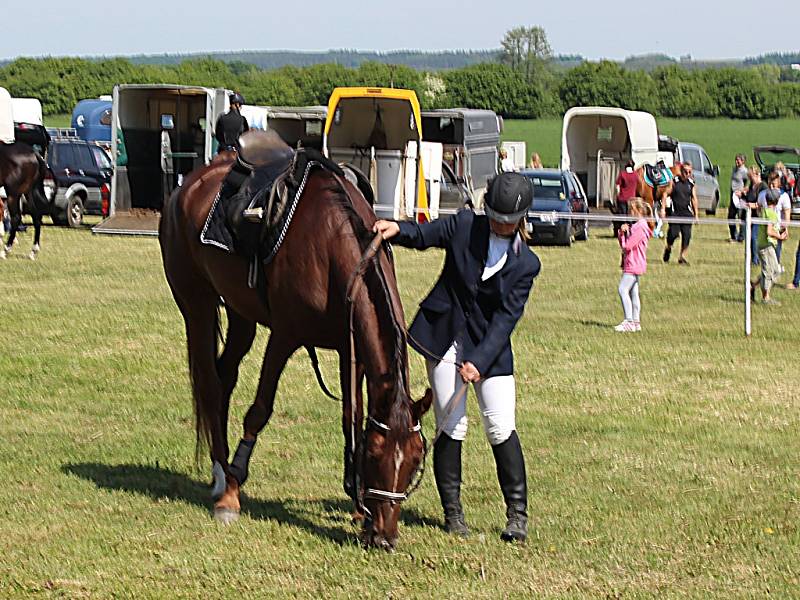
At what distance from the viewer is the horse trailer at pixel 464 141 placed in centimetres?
3133

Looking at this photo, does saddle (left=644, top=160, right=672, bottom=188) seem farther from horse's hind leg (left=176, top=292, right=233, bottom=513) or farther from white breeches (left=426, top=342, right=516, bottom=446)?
white breeches (left=426, top=342, right=516, bottom=446)

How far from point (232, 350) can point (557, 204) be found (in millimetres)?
21590

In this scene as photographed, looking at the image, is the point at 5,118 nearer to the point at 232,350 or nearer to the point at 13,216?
the point at 13,216

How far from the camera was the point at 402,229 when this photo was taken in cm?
674

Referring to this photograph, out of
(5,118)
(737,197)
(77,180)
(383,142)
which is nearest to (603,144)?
(737,197)

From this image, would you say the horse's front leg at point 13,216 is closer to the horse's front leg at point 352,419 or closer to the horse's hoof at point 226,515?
the horse's hoof at point 226,515

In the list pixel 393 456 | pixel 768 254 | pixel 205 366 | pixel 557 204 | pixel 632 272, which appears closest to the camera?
pixel 393 456

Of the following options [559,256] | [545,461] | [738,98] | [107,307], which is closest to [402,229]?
[545,461]

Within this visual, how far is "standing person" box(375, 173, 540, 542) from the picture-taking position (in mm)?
6551

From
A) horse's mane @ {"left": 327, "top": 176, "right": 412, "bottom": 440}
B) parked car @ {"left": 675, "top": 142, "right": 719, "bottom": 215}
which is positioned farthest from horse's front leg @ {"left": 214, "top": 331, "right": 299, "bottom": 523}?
parked car @ {"left": 675, "top": 142, "right": 719, "bottom": 215}

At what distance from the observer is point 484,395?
677 cm

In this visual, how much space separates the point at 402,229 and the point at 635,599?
2.11 meters

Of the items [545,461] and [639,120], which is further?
[639,120]

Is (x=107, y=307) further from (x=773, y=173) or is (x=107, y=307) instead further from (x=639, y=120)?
(x=639, y=120)
